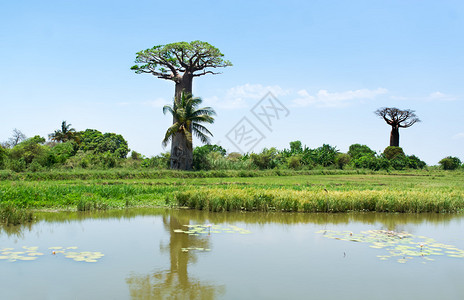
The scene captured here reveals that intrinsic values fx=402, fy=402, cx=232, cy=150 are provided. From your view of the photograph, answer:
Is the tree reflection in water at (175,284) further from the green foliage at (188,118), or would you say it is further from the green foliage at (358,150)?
the green foliage at (358,150)

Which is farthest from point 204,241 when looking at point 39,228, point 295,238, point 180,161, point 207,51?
point 207,51

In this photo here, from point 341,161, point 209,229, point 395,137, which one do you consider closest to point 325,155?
point 341,161

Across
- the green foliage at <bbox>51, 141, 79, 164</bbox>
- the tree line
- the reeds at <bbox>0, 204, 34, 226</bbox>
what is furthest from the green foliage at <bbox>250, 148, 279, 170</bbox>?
the reeds at <bbox>0, 204, 34, 226</bbox>

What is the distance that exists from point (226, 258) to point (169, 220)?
13.8 ft

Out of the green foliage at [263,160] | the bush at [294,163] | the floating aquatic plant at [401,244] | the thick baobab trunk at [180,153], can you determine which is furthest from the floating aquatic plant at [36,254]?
the bush at [294,163]

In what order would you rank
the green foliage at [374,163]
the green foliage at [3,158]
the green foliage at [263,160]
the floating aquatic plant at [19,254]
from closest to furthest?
the floating aquatic plant at [19,254], the green foliage at [3,158], the green foliage at [263,160], the green foliage at [374,163]

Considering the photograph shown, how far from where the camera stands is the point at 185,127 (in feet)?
95.1

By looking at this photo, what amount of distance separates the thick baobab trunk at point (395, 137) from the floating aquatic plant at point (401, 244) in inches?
1607

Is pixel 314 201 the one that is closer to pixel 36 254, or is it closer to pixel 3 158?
pixel 36 254

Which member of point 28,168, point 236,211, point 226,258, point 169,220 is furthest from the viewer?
point 28,168

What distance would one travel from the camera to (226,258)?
6.91 metres

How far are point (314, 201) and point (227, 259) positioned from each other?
6.40 metres

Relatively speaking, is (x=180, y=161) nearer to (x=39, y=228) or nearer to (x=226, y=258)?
(x=39, y=228)

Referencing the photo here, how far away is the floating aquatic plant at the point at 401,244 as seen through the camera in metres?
7.20
